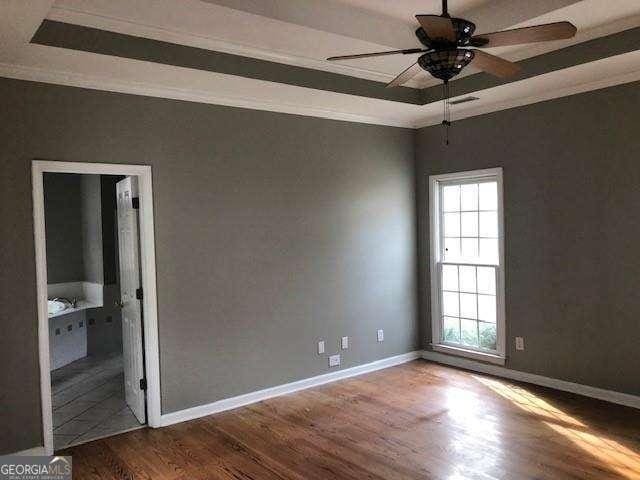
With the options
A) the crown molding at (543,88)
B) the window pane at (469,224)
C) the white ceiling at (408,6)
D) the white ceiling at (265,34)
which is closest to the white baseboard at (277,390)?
the window pane at (469,224)

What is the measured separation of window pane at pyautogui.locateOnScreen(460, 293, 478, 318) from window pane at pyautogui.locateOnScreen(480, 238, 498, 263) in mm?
403

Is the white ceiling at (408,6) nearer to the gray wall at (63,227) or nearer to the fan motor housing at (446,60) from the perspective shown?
the fan motor housing at (446,60)

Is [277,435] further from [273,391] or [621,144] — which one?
[621,144]

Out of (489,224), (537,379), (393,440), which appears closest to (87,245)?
(393,440)

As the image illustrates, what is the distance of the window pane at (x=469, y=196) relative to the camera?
526cm

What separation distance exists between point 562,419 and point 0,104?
4533mm

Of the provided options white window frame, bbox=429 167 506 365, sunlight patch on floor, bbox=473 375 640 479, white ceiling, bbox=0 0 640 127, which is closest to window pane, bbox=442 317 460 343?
white window frame, bbox=429 167 506 365

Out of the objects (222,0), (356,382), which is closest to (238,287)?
(356,382)

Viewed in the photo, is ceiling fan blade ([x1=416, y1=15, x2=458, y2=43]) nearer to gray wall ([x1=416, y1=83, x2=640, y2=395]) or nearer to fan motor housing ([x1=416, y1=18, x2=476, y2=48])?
fan motor housing ([x1=416, y1=18, x2=476, y2=48])

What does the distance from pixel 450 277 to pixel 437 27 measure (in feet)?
12.1

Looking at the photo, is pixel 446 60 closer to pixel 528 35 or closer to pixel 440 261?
pixel 528 35

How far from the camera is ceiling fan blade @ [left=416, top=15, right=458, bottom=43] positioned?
6.86 feet

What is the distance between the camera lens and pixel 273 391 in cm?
464

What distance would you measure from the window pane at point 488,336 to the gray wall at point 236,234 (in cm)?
81
